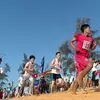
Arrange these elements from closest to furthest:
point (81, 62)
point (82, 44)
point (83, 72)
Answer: point (83, 72) → point (81, 62) → point (82, 44)

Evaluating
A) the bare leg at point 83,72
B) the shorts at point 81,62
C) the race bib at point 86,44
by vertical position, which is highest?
the race bib at point 86,44

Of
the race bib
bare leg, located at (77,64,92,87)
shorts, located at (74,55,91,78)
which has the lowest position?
bare leg, located at (77,64,92,87)

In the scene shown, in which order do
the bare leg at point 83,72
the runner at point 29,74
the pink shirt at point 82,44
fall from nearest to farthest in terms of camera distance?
1. the bare leg at point 83,72
2. the pink shirt at point 82,44
3. the runner at point 29,74

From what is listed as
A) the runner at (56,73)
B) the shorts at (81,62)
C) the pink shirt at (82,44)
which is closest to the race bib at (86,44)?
the pink shirt at (82,44)

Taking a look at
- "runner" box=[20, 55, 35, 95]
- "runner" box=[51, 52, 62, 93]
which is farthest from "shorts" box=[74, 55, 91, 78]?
"runner" box=[20, 55, 35, 95]

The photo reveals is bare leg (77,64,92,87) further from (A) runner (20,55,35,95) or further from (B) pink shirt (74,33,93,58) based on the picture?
(A) runner (20,55,35,95)

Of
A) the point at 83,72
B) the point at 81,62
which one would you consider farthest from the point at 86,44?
the point at 83,72

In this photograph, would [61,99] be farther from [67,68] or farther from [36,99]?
[67,68]

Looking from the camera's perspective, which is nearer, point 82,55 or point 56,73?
point 82,55

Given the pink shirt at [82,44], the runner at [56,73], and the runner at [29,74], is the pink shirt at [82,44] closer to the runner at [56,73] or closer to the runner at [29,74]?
the runner at [56,73]

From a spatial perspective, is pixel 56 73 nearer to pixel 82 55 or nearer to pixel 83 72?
pixel 82 55

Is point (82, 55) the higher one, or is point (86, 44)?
point (86, 44)

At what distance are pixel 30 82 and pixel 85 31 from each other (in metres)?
4.54

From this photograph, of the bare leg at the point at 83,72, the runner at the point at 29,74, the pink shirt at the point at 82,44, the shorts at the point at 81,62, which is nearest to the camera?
the bare leg at the point at 83,72
